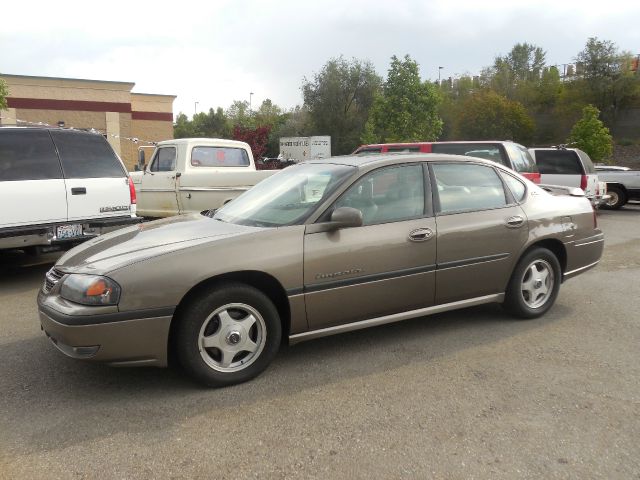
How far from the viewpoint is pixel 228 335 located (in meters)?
3.48

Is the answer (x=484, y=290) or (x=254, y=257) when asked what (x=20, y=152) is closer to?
(x=254, y=257)

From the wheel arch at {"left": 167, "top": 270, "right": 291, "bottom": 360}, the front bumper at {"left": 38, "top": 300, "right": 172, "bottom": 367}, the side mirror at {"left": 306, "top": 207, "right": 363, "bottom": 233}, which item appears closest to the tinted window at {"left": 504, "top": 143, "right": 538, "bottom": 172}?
the side mirror at {"left": 306, "top": 207, "right": 363, "bottom": 233}

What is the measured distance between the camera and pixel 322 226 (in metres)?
3.80

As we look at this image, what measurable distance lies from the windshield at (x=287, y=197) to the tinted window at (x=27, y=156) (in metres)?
3.01

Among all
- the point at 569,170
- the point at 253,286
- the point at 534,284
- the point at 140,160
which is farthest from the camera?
the point at 569,170

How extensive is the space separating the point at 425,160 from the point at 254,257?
5.89 feet

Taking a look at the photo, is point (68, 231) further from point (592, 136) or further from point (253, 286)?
point (592, 136)

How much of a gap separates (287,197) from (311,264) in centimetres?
81

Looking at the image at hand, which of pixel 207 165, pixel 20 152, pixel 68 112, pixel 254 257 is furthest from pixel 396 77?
pixel 254 257

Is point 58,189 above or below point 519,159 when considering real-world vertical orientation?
below

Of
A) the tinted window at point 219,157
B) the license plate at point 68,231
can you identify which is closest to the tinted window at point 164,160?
the tinted window at point 219,157

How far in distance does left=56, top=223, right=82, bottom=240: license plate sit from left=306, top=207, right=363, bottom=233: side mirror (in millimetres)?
3949

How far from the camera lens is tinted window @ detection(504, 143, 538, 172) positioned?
10.3 metres

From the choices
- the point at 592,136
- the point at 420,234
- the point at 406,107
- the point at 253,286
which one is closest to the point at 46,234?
the point at 253,286
